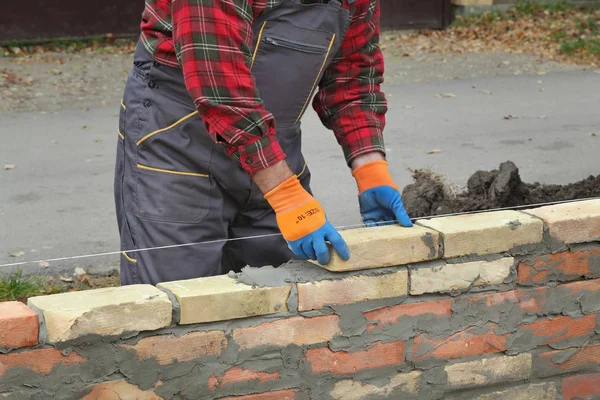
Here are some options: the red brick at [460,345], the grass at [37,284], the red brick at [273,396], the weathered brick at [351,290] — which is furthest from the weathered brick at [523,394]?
the grass at [37,284]

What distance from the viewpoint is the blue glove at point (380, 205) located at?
3.07m

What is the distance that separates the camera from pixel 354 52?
121 inches

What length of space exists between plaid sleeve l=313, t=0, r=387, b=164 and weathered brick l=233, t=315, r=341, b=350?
0.71 meters

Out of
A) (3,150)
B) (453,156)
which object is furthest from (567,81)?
(3,150)

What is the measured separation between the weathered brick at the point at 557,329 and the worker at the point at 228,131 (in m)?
0.59

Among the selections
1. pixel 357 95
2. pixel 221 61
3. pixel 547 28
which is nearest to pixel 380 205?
pixel 357 95

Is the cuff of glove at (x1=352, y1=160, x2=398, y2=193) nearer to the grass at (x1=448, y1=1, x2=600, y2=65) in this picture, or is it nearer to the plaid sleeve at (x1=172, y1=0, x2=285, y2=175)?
the plaid sleeve at (x1=172, y1=0, x2=285, y2=175)

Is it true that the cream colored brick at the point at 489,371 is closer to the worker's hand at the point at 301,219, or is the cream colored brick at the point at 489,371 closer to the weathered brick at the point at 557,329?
the weathered brick at the point at 557,329

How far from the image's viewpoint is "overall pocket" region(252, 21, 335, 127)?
8.82ft

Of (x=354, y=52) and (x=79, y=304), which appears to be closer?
(x=79, y=304)

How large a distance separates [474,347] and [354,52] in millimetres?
1078

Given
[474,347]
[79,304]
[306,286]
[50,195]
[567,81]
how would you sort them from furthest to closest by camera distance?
[567,81]
[50,195]
[474,347]
[306,286]
[79,304]

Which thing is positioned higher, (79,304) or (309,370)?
(79,304)

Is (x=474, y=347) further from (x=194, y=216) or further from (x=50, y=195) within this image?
(x=50, y=195)
